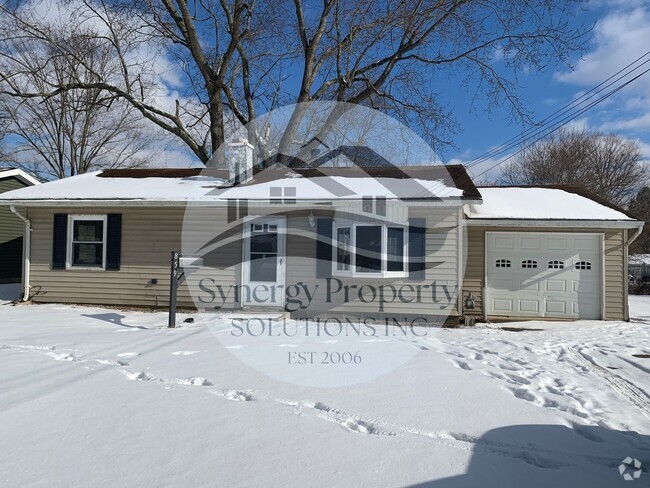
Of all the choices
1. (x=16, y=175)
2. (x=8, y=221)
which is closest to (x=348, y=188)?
(x=8, y=221)

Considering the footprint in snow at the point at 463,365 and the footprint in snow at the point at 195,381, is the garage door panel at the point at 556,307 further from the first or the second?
the footprint in snow at the point at 195,381

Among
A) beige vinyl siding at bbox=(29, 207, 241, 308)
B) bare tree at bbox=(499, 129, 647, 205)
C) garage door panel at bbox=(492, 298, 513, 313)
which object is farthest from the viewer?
bare tree at bbox=(499, 129, 647, 205)

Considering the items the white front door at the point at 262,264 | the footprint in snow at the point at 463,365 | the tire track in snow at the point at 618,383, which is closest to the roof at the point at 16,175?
the white front door at the point at 262,264

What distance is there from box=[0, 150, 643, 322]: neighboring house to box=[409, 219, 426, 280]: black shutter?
0.06 feet

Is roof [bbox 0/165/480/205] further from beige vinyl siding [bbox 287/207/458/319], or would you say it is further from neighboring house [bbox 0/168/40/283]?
neighboring house [bbox 0/168/40/283]

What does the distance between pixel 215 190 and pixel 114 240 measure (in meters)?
2.37

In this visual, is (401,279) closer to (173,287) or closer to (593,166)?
(173,287)

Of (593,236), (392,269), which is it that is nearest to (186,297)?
(392,269)

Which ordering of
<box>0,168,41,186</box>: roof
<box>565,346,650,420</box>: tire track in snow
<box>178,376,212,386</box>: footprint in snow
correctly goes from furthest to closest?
<box>0,168,41,186</box>: roof → <box>178,376,212,386</box>: footprint in snow → <box>565,346,650,420</box>: tire track in snow

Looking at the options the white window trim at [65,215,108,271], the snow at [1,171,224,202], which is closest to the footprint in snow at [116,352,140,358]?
the snow at [1,171,224,202]

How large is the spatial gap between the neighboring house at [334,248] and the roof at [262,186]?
0.19 feet

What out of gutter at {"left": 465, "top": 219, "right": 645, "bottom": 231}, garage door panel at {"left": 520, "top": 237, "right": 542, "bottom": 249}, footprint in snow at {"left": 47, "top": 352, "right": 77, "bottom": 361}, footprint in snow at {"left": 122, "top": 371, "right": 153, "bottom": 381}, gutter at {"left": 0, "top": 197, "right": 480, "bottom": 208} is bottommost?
footprint in snow at {"left": 122, "top": 371, "right": 153, "bottom": 381}

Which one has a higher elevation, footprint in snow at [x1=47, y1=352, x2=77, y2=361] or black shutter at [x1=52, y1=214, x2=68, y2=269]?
black shutter at [x1=52, y1=214, x2=68, y2=269]

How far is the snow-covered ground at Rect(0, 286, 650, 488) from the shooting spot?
2779mm
